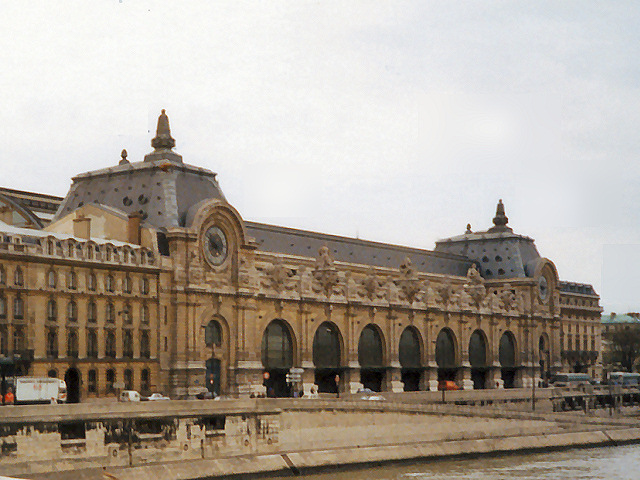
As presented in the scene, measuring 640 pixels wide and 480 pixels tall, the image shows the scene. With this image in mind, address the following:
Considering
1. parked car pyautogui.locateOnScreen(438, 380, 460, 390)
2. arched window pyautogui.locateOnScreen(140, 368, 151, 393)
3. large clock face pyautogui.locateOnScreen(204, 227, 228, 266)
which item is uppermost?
large clock face pyautogui.locateOnScreen(204, 227, 228, 266)

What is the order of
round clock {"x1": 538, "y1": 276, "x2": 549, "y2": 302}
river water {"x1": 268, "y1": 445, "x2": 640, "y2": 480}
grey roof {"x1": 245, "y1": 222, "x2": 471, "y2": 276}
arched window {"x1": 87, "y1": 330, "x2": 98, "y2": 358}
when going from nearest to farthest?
1. river water {"x1": 268, "y1": 445, "x2": 640, "y2": 480}
2. arched window {"x1": 87, "y1": 330, "x2": 98, "y2": 358}
3. grey roof {"x1": 245, "y1": 222, "x2": 471, "y2": 276}
4. round clock {"x1": 538, "y1": 276, "x2": 549, "y2": 302}

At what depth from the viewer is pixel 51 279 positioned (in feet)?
281

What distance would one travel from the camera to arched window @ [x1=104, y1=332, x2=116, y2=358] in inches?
3521

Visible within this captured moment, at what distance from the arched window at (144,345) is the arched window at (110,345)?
3327 millimetres

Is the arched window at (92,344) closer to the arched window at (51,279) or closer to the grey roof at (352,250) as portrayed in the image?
the arched window at (51,279)

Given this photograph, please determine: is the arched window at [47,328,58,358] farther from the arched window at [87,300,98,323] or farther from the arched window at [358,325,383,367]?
the arched window at [358,325,383,367]

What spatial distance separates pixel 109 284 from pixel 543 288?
259ft

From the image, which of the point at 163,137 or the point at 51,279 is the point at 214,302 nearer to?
the point at 163,137

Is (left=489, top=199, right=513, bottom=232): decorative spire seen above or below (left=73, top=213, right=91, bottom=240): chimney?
above

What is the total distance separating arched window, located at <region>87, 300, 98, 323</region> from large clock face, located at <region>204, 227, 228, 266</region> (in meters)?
13.6

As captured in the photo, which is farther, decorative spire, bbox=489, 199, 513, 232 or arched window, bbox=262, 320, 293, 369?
decorative spire, bbox=489, 199, 513, 232

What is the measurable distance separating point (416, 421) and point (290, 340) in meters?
24.6

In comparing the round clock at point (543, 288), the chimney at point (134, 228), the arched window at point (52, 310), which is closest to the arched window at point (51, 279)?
the arched window at point (52, 310)

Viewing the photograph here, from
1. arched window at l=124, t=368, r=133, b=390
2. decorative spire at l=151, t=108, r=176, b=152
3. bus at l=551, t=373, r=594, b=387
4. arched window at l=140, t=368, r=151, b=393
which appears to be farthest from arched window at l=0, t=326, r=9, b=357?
bus at l=551, t=373, r=594, b=387
